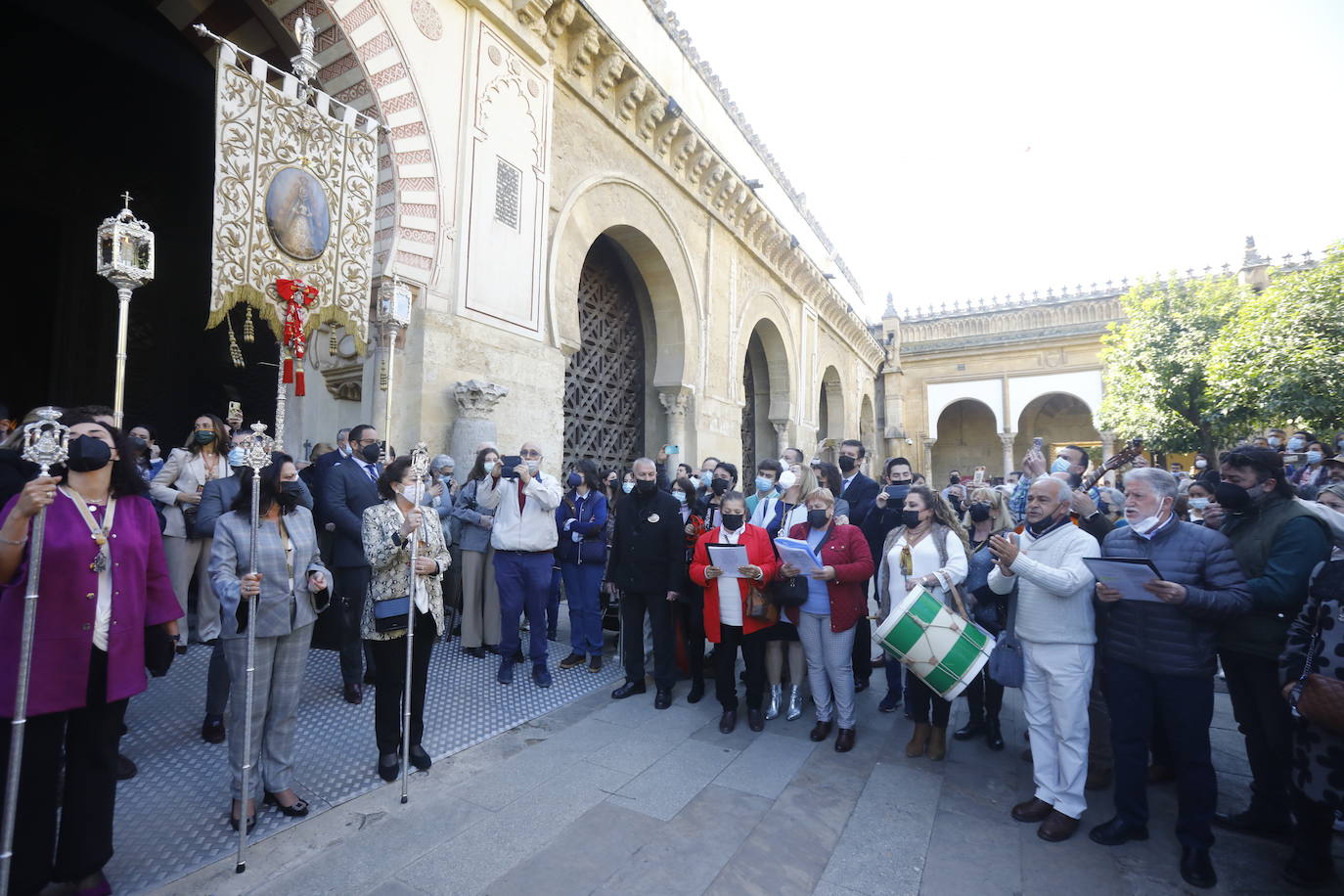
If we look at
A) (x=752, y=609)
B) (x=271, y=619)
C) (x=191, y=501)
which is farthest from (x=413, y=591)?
(x=191, y=501)

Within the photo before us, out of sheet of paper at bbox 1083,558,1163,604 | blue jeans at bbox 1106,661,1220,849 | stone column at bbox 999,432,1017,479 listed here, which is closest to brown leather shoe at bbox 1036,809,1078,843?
blue jeans at bbox 1106,661,1220,849

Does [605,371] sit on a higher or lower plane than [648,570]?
higher

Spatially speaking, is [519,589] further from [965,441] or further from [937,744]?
[965,441]

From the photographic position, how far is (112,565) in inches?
98.0

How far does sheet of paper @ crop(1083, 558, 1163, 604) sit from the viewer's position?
2.89 metres

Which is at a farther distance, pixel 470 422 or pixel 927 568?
pixel 470 422

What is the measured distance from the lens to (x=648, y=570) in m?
4.87

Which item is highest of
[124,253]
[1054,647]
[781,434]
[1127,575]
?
[124,253]

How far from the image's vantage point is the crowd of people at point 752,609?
244 cm

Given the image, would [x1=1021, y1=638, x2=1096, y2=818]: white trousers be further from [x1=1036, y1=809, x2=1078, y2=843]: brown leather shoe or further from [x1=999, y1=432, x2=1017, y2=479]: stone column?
[x1=999, y1=432, x2=1017, y2=479]: stone column

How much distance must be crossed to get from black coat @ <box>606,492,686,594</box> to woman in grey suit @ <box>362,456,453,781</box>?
1.62 meters

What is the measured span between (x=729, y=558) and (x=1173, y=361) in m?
18.1

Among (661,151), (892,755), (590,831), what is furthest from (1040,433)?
(590,831)

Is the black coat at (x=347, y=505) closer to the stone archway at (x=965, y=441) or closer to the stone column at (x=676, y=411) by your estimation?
the stone column at (x=676, y=411)
